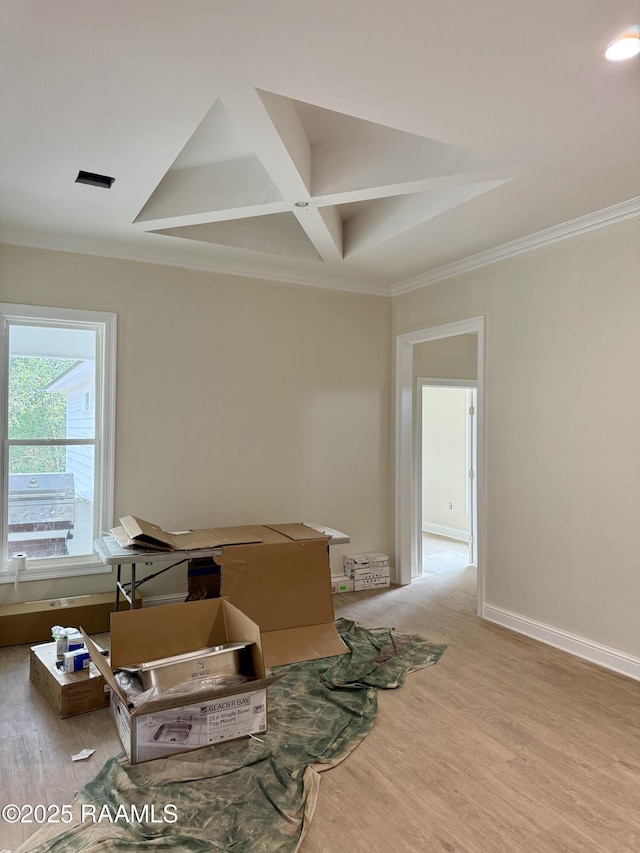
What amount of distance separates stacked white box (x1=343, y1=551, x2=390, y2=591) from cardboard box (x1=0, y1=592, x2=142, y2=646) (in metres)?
1.88

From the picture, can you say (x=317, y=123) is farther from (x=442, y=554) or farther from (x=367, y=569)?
(x=442, y=554)

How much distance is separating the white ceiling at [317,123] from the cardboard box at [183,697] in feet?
7.59

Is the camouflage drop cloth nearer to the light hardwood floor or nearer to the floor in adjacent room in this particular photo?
the light hardwood floor

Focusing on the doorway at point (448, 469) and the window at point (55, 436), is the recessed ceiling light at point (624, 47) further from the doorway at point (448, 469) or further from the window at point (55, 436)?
the doorway at point (448, 469)

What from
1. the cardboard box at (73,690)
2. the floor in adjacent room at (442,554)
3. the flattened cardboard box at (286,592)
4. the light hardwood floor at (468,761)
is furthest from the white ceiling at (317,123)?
the floor in adjacent room at (442,554)

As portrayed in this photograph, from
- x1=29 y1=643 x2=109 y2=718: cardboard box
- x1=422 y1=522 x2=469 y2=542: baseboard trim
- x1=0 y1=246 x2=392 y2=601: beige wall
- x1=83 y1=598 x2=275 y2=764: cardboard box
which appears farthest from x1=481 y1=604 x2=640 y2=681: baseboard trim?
x1=422 y1=522 x2=469 y2=542: baseboard trim

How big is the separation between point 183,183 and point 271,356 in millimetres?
1609

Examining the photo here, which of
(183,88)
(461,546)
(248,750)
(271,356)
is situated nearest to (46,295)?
(271,356)

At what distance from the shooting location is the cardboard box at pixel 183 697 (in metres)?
2.40

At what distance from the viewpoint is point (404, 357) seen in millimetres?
5371

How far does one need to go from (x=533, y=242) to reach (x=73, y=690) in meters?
3.84

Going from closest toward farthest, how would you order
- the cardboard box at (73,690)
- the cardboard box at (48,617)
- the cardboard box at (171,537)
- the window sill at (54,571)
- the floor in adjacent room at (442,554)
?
the cardboard box at (73,690), the cardboard box at (171,537), the cardboard box at (48,617), the window sill at (54,571), the floor in adjacent room at (442,554)

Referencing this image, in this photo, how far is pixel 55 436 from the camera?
4.11 meters

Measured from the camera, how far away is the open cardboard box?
3.54 metres
